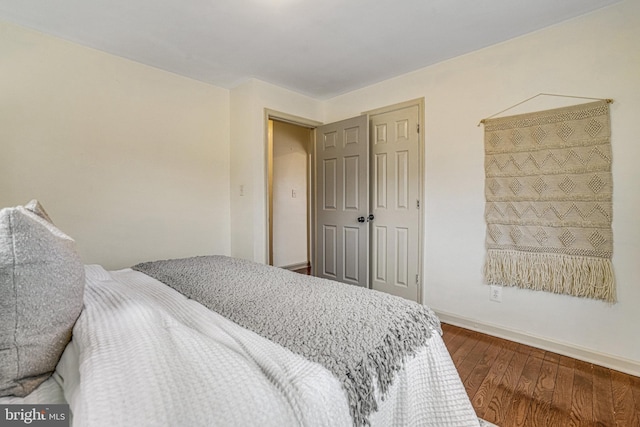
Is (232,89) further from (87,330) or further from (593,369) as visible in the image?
(593,369)

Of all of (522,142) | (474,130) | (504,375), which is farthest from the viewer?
(474,130)

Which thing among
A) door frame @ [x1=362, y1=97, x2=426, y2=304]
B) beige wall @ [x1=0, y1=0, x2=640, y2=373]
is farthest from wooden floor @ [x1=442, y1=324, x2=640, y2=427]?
door frame @ [x1=362, y1=97, x2=426, y2=304]

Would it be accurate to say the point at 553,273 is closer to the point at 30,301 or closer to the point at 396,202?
the point at 396,202

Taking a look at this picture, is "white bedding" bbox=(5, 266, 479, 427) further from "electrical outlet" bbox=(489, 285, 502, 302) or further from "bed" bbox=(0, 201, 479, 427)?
"electrical outlet" bbox=(489, 285, 502, 302)

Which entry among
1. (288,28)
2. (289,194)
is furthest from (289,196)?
(288,28)

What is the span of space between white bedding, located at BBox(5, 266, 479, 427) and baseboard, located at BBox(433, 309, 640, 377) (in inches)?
70.7

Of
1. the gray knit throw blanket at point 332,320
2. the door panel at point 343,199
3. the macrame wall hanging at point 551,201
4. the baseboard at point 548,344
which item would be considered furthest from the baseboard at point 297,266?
the gray knit throw blanket at point 332,320

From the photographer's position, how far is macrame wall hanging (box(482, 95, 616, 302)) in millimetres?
1883

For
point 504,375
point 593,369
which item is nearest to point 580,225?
point 593,369

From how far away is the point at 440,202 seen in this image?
8.69 ft

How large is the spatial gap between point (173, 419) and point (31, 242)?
50 cm

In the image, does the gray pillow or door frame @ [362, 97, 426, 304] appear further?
door frame @ [362, 97, 426, 304]

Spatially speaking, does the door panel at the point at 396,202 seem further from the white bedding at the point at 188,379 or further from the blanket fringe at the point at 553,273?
the white bedding at the point at 188,379

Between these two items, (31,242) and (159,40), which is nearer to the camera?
(31,242)
